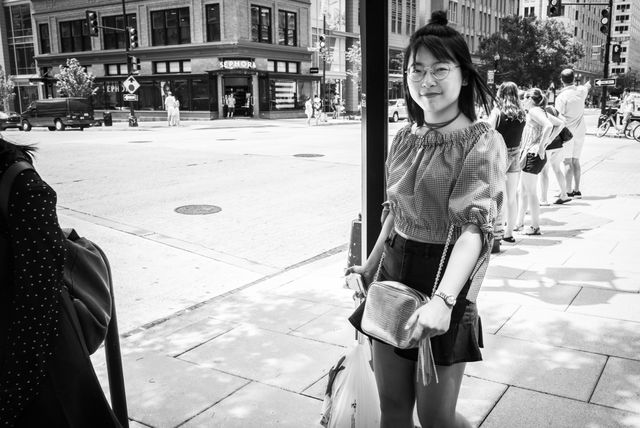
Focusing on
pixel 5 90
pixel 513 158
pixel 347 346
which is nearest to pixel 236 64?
pixel 5 90

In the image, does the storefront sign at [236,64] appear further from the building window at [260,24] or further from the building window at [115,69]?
the building window at [115,69]

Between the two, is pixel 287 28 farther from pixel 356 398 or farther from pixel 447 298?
pixel 447 298

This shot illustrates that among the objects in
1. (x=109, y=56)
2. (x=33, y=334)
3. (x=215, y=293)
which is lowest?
(x=215, y=293)

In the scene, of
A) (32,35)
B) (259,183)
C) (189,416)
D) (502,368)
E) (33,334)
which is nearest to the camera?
(33,334)

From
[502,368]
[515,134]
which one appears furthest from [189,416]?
[515,134]

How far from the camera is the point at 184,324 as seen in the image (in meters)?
4.80

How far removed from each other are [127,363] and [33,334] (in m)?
2.51

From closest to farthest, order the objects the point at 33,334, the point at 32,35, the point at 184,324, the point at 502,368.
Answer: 1. the point at 33,334
2. the point at 502,368
3. the point at 184,324
4. the point at 32,35

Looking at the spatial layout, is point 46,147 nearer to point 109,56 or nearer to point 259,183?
point 259,183

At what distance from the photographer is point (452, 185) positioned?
6.75 feet

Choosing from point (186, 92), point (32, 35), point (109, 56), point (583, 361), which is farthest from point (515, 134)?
point (32, 35)

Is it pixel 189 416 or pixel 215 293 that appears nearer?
pixel 189 416

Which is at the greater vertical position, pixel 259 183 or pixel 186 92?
pixel 186 92

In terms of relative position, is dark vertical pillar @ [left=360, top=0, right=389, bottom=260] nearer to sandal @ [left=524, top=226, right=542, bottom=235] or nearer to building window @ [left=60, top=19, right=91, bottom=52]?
sandal @ [left=524, top=226, right=542, bottom=235]
